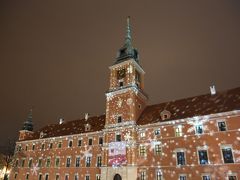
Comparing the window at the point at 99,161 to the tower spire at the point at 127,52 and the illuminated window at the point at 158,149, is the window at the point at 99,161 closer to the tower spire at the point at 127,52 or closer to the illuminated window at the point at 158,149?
the illuminated window at the point at 158,149

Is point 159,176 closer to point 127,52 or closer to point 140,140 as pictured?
point 140,140

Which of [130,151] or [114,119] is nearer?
[130,151]

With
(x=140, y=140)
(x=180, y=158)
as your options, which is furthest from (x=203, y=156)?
(x=140, y=140)

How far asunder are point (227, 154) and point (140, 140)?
13295 mm

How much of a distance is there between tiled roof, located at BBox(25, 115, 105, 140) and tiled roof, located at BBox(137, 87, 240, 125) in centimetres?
1131

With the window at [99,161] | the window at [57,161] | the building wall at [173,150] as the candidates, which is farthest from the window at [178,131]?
the window at [57,161]

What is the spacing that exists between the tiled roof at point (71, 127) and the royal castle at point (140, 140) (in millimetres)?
333

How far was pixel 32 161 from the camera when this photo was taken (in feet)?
175

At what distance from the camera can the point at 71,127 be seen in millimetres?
53094

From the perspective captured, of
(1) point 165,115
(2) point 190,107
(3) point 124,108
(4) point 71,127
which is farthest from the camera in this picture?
(4) point 71,127

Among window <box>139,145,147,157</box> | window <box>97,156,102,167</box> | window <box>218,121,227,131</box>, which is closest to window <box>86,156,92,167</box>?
window <box>97,156,102,167</box>

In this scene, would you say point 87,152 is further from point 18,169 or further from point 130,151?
point 18,169

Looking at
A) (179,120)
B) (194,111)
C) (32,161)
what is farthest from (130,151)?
(32,161)

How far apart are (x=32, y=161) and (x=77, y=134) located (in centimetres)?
1534
